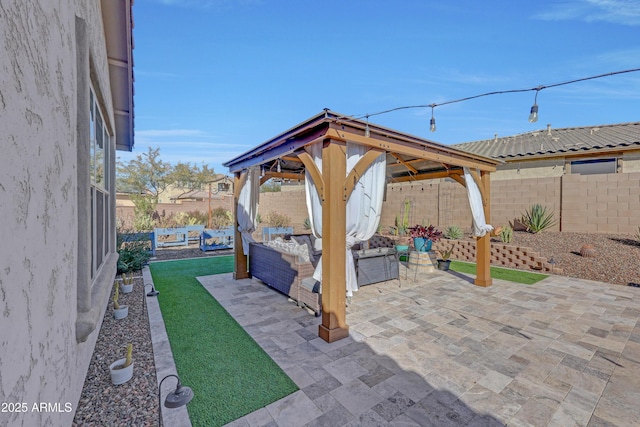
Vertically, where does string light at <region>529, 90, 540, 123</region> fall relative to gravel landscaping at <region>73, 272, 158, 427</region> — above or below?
above

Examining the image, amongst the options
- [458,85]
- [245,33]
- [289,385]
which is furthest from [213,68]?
[289,385]

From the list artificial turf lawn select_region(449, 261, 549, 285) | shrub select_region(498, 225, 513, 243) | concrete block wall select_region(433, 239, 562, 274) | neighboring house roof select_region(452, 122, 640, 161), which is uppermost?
neighboring house roof select_region(452, 122, 640, 161)

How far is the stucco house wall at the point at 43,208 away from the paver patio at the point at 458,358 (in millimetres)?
1445

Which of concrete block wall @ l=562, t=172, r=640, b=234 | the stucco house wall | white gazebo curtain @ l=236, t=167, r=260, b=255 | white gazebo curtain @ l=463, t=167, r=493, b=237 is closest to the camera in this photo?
the stucco house wall

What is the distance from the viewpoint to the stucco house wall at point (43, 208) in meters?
0.96

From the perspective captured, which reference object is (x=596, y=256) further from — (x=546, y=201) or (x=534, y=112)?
(x=534, y=112)

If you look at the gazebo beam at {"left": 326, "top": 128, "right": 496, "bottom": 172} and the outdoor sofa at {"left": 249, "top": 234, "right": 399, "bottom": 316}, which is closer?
the gazebo beam at {"left": 326, "top": 128, "right": 496, "bottom": 172}

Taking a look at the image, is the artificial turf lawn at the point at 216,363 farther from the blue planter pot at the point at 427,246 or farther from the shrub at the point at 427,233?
the blue planter pot at the point at 427,246

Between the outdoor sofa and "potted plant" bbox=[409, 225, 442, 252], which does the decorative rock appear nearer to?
"potted plant" bbox=[409, 225, 442, 252]

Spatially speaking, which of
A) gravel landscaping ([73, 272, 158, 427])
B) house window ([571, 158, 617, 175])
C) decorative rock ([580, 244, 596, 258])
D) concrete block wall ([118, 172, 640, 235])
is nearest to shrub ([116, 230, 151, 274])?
gravel landscaping ([73, 272, 158, 427])

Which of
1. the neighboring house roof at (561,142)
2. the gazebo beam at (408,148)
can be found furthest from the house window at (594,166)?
the gazebo beam at (408,148)

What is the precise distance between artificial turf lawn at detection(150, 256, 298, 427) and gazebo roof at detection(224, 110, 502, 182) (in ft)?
8.90

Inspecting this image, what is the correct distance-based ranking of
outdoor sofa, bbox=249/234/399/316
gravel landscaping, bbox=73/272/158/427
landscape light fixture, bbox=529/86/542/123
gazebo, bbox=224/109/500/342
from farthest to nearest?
1. outdoor sofa, bbox=249/234/399/316
2. gazebo, bbox=224/109/500/342
3. landscape light fixture, bbox=529/86/542/123
4. gravel landscaping, bbox=73/272/158/427

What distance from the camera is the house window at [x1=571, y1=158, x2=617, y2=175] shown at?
9883mm
